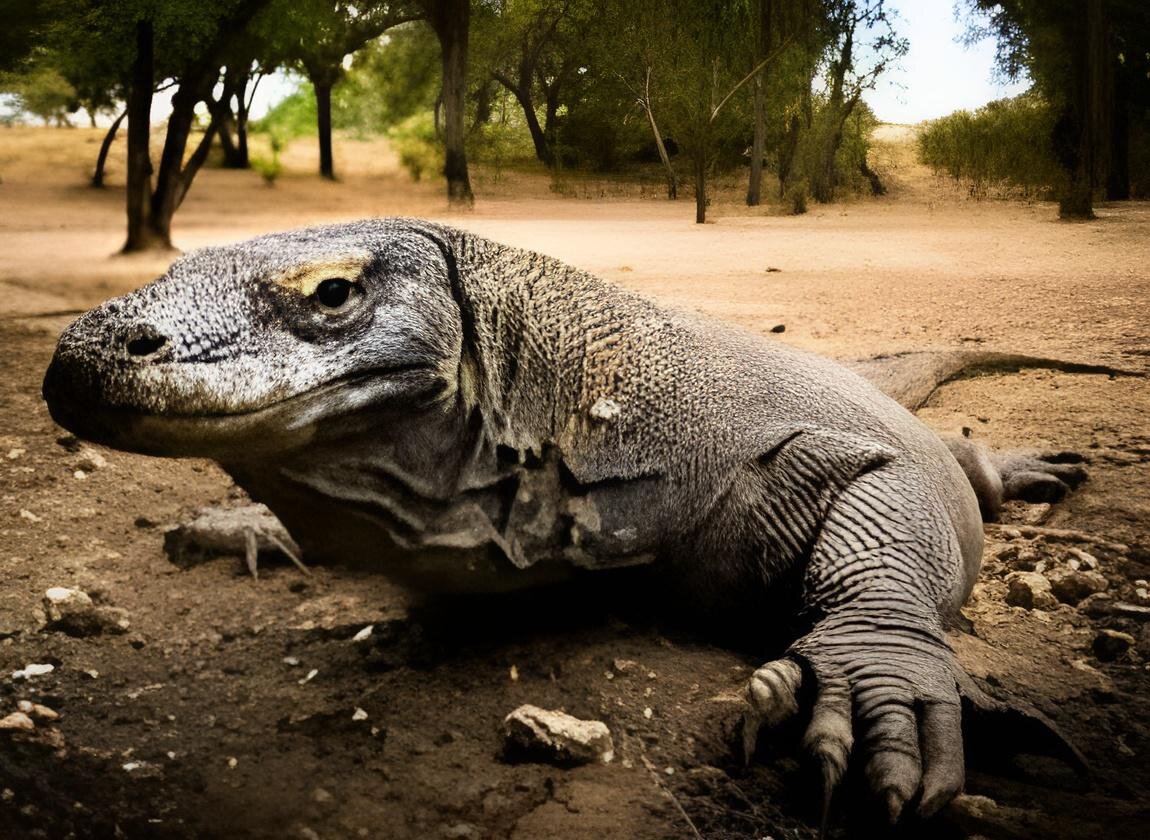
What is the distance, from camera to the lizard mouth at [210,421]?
135 centimetres

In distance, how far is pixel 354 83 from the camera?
2721 millimetres

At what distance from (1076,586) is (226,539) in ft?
6.74

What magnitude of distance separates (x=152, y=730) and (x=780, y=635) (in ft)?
3.93

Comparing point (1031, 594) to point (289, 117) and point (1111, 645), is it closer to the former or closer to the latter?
point (1111, 645)

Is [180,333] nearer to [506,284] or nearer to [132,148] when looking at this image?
[506,284]

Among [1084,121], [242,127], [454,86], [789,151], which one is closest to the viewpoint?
[242,127]

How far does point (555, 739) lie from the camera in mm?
1554

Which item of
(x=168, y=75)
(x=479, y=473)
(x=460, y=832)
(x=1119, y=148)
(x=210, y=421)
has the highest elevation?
(x=168, y=75)

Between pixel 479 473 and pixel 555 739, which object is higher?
pixel 479 473

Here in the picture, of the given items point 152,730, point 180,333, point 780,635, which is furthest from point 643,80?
point 152,730

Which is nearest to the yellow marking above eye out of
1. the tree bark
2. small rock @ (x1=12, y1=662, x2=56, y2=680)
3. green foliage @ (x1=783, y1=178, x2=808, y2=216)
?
small rock @ (x1=12, y1=662, x2=56, y2=680)

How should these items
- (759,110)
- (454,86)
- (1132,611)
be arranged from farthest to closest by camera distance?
(759,110), (454,86), (1132,611)

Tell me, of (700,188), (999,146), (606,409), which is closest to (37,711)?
(606,409)

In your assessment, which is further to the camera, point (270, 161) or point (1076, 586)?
point (270, 161)
